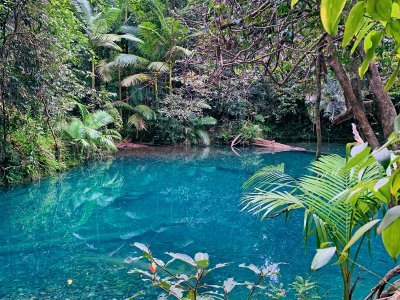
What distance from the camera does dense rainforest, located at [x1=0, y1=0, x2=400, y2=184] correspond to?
173cm

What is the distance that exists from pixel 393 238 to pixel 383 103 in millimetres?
1149

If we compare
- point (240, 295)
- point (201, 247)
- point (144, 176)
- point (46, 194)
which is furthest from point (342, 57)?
point (144, 176)

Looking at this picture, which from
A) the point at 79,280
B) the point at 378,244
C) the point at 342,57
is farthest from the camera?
the point at 378,244

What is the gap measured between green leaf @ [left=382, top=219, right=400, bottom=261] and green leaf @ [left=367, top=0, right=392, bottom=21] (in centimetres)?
19

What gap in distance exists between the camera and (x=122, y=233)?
405 centimetres

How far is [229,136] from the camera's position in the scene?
1296 cm

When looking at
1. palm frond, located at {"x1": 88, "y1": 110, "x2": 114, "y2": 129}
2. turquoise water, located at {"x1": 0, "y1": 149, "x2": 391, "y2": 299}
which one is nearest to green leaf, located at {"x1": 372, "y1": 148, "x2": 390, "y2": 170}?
turquoise water, located at {"x1": 0, "y1": 149, "x2": 391, "y2": 299}

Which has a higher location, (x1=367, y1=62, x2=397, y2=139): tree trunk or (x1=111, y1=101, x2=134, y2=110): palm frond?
(x1=367, y1=62, x2=397, y2=139): tree trunk

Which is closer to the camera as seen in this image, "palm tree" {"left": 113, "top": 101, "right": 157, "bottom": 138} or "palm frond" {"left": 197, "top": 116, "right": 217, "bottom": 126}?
"palm tree" {"left": 113, "top": 101, "right": 157, "bottom": 138}

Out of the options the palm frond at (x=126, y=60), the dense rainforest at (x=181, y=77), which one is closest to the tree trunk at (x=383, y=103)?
the dense rainforest at (x=181, y=77)

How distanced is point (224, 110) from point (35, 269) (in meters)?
10.9

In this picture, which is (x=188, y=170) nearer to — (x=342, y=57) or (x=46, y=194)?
(x=46, y=194)

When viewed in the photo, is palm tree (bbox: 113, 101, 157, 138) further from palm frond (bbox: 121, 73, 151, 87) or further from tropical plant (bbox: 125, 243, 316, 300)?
tropical plant (bbox: 125, 243, 316, 300)

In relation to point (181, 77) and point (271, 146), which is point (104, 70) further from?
point (181, 77)
